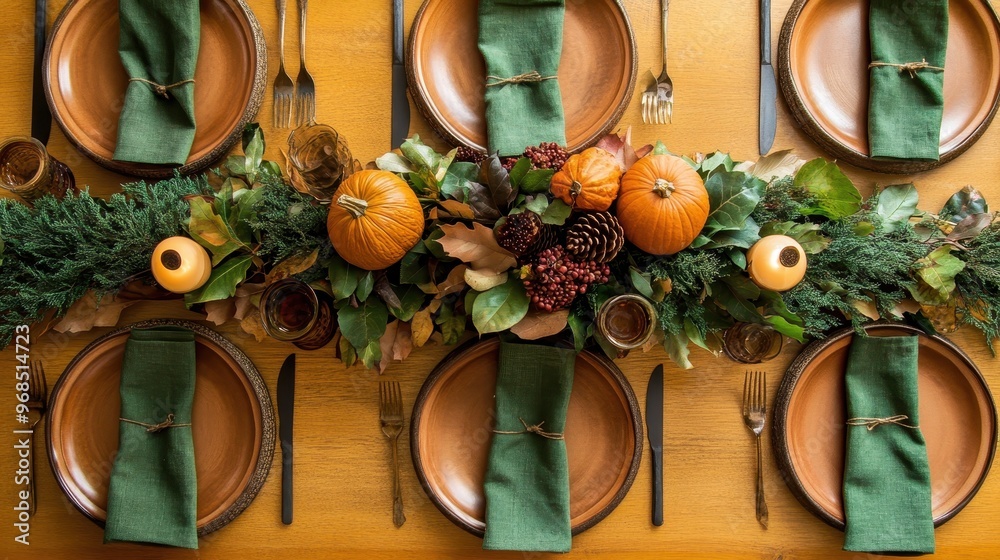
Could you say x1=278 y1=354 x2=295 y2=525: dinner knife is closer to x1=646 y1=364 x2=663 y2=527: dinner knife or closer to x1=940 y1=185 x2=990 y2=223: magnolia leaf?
x1=646 y1=364 x2=663 y2=527: dinner knife

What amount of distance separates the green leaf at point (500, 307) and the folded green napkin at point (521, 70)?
34 centimetres

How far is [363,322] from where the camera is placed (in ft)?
3.94

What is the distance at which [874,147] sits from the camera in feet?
4.42

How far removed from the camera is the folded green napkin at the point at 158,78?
1.33m

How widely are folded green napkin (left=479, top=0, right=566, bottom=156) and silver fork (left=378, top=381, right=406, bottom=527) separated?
22.9 inches

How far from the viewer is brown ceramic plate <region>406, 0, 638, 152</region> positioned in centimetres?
135

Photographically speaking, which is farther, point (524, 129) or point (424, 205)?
point (524, 129)

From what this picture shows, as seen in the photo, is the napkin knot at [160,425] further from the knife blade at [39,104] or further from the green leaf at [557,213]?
the green leaf at [557,213]

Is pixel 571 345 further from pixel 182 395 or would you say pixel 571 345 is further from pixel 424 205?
pixel 182 395

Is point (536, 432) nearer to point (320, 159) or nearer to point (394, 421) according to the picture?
point (394, 421)

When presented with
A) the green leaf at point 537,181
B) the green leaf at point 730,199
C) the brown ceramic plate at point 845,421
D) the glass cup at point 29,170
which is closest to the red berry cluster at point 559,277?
the green leaf at point 537,181

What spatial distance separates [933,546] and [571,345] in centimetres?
89

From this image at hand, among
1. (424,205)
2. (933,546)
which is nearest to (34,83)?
(424,205)

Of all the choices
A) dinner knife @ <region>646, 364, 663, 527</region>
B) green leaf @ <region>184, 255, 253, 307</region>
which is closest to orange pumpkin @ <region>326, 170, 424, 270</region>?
green leaf @ <region>184, 255, 253, 307</region>
